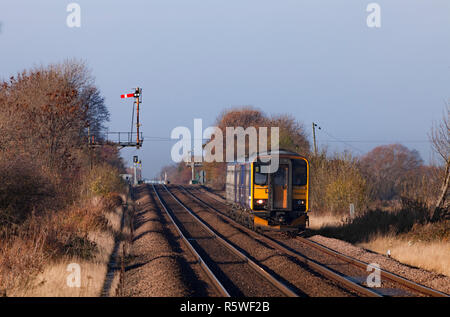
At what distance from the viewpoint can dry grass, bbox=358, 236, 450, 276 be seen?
13.4 meters

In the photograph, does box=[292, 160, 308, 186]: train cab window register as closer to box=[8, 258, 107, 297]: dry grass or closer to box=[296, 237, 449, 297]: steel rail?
box=[296, 237, 449, 297]: steel rail

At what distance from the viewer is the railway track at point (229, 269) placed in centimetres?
1051

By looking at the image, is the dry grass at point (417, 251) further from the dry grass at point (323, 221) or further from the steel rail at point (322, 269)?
the dry grass at point (323, 221)

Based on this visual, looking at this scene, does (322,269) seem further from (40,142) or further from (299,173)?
(40,142)

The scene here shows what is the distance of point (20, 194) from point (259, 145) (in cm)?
3596

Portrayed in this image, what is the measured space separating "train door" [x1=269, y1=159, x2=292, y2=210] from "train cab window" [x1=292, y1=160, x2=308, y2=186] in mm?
208

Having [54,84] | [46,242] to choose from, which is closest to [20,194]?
[46,242]

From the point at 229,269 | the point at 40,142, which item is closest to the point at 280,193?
the point at 229,269

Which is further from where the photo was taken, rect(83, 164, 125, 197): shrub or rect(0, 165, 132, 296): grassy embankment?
rect(83, 164, 125, 197): shrub

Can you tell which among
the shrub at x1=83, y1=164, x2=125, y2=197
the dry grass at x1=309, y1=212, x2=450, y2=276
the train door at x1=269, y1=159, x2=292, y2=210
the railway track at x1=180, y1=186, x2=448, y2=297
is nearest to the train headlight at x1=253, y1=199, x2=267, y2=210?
the train door at x1=269, y1=159, x2=292, y2=210

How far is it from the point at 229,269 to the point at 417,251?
19.1 feet

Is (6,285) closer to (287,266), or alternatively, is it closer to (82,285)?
(82,285)

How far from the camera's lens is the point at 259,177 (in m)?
19.7

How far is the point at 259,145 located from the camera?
4997 cm
